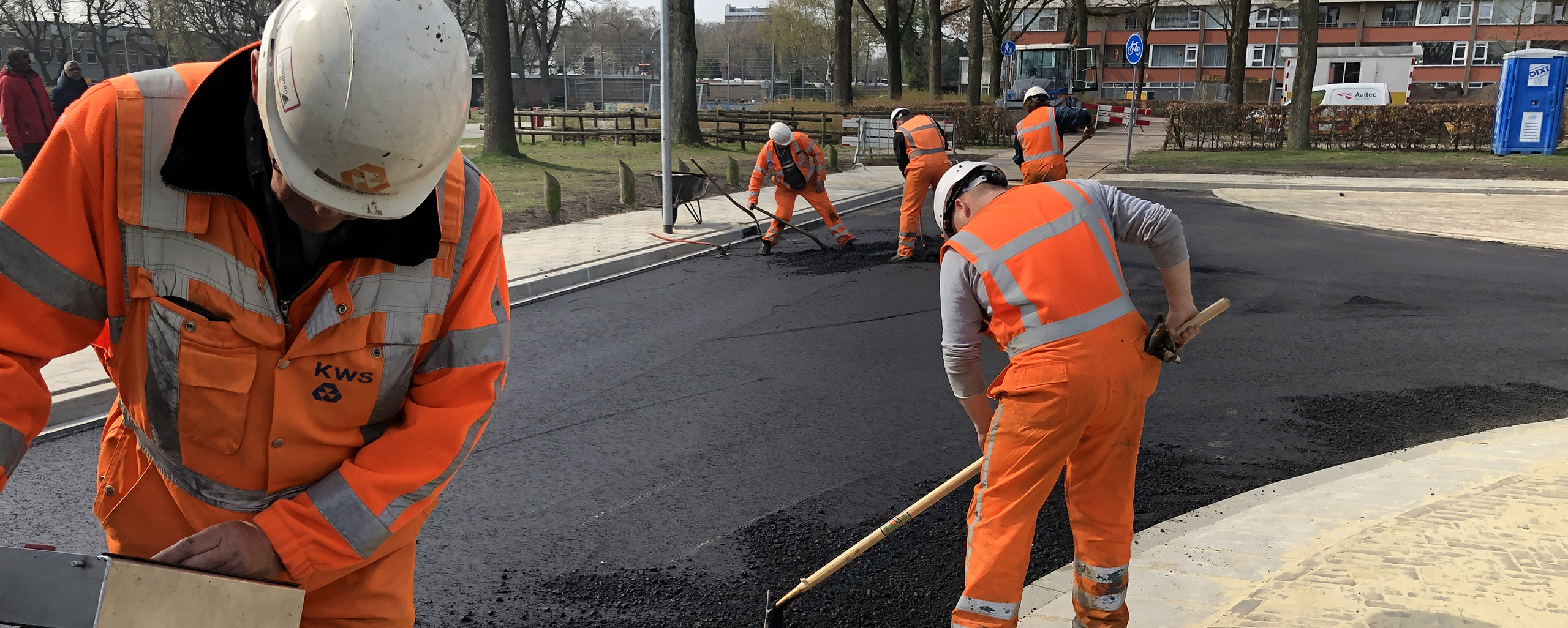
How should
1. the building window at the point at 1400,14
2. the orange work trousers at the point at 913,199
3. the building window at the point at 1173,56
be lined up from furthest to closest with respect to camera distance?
the building window at the point at 1173,56
the building window at the point at 1400,14
the orange work trousers at the point at 913,199

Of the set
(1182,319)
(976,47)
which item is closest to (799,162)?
(1182,319)

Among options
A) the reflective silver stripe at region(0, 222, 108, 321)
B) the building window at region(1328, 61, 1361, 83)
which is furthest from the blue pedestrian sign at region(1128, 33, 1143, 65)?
the building window at region(1328, 61, 1361, 83)

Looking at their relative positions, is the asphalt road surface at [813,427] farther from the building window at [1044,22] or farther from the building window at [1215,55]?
the building window at [1215,55]

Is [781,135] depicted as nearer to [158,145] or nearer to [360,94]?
[158,145]

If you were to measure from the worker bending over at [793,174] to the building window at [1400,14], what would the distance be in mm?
69402

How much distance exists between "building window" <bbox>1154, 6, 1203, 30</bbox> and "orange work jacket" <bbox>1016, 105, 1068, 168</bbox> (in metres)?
64.3

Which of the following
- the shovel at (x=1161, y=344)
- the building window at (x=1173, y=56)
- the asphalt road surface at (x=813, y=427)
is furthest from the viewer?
the building window at (x=1173, y=56)

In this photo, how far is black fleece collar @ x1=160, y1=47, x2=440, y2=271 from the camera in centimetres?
161

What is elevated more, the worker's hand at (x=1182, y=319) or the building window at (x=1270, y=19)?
the building window at (x=1270, y=19)

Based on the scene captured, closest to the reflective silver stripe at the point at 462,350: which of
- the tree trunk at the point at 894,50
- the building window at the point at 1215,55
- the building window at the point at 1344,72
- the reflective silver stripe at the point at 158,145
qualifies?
the reflective silver stripe at the point at 158,145

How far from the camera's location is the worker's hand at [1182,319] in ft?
10.7

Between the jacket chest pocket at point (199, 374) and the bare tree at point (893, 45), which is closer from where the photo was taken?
the jacket chest pocket at point (199, 374)

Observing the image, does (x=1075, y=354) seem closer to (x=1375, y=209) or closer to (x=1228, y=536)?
(x=1228, y=536)

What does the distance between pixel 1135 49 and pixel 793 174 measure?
12689 mm
